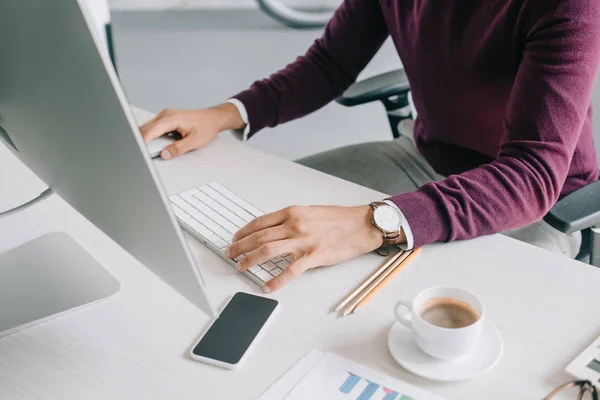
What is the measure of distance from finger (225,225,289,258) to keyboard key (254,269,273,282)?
0.11 ft

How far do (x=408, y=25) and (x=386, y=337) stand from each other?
0.71m

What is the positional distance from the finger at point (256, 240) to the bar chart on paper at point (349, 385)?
0.20 metres

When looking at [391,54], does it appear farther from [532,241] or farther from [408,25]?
[532,241]

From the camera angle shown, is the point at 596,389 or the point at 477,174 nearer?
the point at 596,389

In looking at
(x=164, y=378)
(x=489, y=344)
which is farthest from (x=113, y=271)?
(x=489, y=344)

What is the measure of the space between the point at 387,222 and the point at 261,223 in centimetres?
16

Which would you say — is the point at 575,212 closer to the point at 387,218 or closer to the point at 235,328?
the point at 387,218

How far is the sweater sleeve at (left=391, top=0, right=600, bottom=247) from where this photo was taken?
82 centimetres

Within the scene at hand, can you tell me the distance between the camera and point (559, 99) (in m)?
0.84

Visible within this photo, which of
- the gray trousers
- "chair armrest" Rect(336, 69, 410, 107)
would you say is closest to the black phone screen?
the gray trousers

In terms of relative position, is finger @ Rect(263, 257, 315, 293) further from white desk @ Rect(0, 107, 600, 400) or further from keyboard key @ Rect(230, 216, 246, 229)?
keyboard key @ Rect(230, 216, 246, 229)

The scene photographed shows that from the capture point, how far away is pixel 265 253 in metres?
0.75

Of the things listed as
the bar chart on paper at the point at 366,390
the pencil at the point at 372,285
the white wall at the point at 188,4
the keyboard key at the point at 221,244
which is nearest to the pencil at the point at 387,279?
the pencil at the point at 372,285

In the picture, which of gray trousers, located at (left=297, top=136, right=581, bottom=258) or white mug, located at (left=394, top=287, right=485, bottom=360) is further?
gray trousers, located at (left=297, top=136, right=581, bottom=258)
